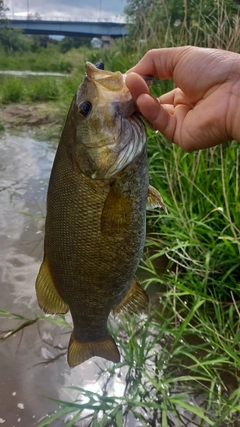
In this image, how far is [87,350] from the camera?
4.78ft

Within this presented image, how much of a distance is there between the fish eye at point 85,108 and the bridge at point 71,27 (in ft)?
22.0

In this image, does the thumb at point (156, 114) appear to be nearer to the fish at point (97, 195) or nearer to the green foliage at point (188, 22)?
the fish at point (97, 195)

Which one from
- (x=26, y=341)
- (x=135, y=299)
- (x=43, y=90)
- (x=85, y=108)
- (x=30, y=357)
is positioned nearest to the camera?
(x=85, y=108)

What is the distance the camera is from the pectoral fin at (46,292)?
128cm

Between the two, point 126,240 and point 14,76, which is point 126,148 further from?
point 14,76

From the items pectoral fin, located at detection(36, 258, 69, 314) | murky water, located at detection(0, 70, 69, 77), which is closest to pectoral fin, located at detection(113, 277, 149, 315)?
pectoral fin, located at detection(36, 258, 69, 314)

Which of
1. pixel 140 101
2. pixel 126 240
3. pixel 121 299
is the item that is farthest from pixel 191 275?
pixel 140 101

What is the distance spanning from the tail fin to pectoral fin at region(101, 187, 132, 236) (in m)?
0.50

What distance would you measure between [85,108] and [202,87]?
0.48 meters

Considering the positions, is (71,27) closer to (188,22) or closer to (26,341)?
(188,22)

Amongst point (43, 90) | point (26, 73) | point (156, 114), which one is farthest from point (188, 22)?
point (26, 73)

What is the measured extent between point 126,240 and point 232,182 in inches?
92.8

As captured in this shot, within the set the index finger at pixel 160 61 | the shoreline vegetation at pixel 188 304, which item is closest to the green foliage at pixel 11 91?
the shoreline vegetation at pixel 188 304

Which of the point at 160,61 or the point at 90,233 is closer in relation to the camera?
the point at 90,233
